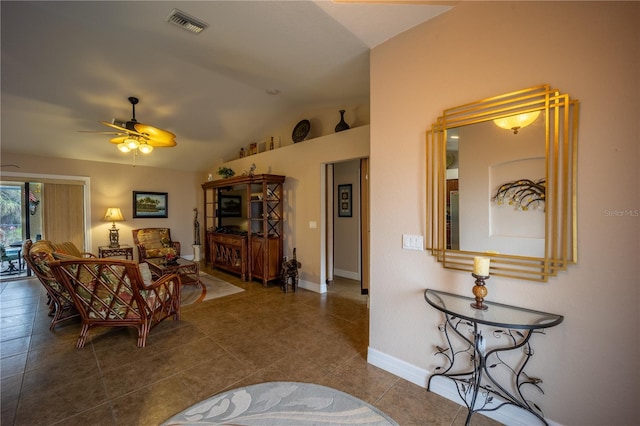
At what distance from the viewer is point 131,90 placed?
12.5 feet

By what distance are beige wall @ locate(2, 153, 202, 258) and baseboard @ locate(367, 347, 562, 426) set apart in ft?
22.1

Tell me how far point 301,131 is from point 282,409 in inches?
170

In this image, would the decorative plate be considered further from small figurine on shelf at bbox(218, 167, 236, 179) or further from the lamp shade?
the lamp shade

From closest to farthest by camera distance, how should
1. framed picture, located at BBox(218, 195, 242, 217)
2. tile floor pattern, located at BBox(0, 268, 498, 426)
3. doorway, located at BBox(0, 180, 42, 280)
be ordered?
tile floor pattern, located at BBox(0, 268, 498, 426) < doorway, located at BBox(0, 180, 42, 280) < framed picture, located at BBox(218, 195, 242, 217)

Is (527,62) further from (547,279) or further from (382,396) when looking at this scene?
(382,396)

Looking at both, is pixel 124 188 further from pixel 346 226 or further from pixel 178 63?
pixel 346 226

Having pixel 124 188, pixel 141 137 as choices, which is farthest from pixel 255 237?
pixel 124 188

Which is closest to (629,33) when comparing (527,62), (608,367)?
(527,62)

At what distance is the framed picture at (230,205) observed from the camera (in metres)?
6.58

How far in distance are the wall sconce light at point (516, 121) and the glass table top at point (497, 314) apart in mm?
1136

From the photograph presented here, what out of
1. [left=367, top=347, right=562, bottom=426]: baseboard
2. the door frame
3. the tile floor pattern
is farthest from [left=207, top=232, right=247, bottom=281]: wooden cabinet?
[left=367, top=347, right=562, bottom=426]: baseboard

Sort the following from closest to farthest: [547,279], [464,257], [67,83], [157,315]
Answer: [547,279], [464,257], [157,315], [67,83]

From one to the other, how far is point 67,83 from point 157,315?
134 inches

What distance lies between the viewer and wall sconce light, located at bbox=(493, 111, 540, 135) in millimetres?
1615
